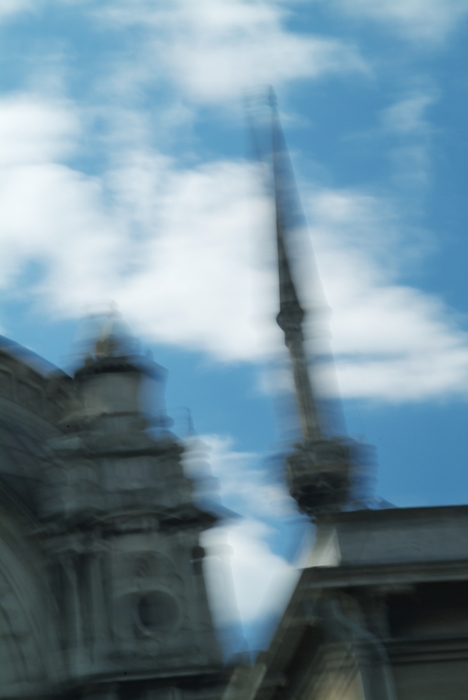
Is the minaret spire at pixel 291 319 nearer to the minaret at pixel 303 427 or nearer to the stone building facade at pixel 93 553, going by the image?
the minaret at pixel 303 427

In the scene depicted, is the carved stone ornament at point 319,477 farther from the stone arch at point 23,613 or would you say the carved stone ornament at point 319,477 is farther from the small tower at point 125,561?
the stone arch at point 23,613

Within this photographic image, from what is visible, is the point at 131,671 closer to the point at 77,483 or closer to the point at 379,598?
the point at 77,483

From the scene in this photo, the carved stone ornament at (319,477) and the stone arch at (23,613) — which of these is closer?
the carved stone ornament at (319,477)

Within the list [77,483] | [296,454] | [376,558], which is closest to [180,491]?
[77,483]

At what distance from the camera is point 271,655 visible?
1947cm

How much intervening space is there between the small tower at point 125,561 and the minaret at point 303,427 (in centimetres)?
1116

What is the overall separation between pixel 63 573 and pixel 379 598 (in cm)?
1660

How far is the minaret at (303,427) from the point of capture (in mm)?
19562

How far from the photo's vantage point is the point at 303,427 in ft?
69.8

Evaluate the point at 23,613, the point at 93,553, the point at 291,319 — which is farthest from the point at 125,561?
the point at 291,319

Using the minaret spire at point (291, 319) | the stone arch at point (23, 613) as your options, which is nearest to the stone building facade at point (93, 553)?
the stone arch at point (23, 613)

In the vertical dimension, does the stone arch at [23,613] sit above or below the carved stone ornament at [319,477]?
above

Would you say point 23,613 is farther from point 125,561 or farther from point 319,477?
point 319,477

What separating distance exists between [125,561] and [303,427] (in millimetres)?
12120
